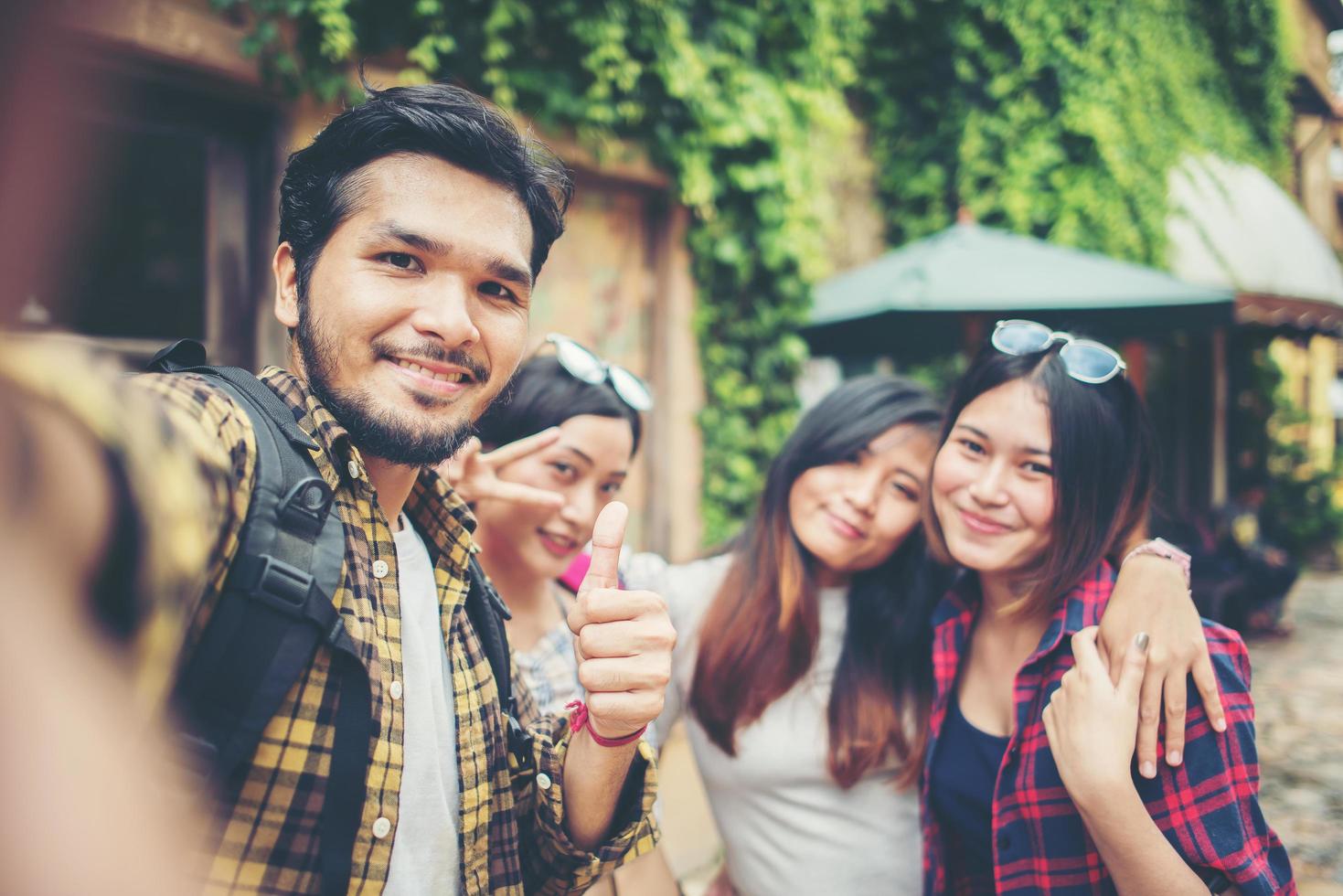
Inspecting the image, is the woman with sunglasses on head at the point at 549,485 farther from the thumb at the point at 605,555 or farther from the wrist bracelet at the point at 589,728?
the thumb at the point at 605,555

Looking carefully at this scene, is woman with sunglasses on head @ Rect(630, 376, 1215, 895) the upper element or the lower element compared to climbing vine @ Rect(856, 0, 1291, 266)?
lower

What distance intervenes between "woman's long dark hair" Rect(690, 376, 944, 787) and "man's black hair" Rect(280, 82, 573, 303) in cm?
120

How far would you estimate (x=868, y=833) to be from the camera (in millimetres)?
1980

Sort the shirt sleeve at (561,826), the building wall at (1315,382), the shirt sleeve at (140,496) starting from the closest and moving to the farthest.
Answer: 1. the shirt sleeve at (140,496)
2. the shirt sleeve at (561,826)
3. the building wall at (1315,382)

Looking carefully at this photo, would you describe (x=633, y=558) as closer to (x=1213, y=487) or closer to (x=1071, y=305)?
(x=1071, y=305)

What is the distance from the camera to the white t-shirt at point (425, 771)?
3.97 feet

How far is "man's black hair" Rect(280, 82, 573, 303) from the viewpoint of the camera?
4.17 feet

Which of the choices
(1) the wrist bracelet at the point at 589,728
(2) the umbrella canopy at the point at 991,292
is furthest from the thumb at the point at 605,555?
(2) the umbrella canopy at the point at 991,292

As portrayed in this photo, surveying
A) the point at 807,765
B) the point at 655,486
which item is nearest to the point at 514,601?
the point at 807,765

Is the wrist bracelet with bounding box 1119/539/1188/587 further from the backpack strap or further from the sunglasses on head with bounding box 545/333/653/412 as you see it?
the backpack strap

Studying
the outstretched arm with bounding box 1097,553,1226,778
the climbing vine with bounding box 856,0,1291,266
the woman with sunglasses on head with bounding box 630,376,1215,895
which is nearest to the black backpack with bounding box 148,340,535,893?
the woman with sunglasses on head with bounding box 630,376,1215,895

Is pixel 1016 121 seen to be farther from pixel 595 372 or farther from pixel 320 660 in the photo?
pixel 320 660

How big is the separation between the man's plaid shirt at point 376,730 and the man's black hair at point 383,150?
0.29m

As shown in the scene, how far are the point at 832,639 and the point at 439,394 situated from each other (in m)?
1.39
